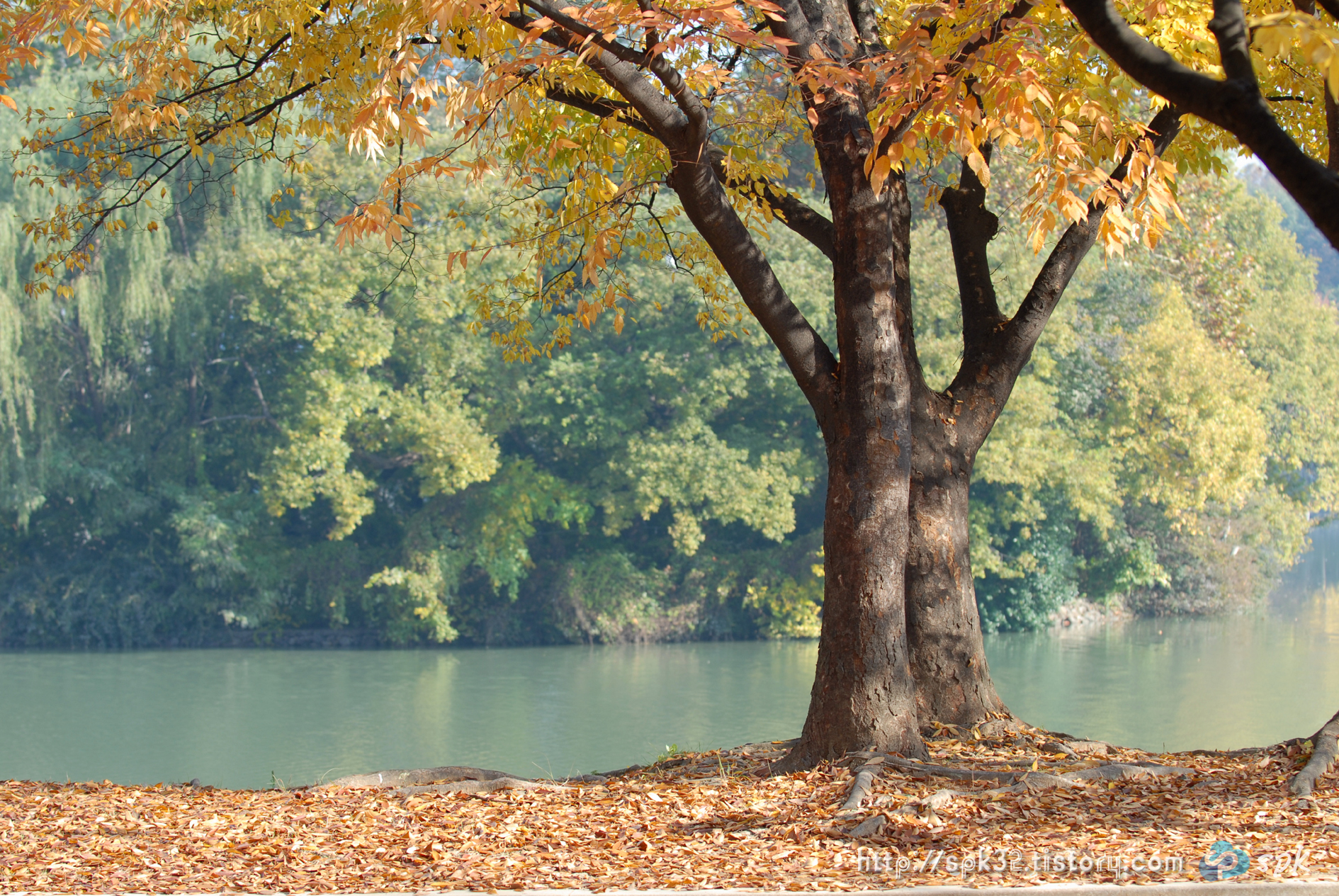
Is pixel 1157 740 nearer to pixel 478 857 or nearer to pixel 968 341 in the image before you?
pixel 968 341

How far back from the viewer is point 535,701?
18.8 meters

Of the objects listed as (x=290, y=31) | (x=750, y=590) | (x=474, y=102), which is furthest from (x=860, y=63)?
(x=750, y=590)

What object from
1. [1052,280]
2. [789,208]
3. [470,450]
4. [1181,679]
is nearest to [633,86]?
[789,208]

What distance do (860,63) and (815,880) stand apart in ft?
13.2

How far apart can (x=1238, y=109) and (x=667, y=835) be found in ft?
9.79

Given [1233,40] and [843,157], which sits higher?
[843,157]

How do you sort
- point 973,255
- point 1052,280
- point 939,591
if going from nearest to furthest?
point 939,591 → point 1052,280 → point 973,255

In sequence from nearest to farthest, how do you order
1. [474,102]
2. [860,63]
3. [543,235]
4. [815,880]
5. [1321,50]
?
[1321,50]
[815,880]
[474,102]
[860,63]
[543,235]

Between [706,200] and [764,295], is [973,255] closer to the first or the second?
[764,295]

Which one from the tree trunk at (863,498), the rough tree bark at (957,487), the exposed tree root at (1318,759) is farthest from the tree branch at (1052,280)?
the exposed tree root at (1318,759)

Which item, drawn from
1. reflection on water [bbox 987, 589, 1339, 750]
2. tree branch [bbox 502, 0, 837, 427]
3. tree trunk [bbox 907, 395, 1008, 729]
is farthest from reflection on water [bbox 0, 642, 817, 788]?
tree branch [bbox 502, 0, 837, 427]

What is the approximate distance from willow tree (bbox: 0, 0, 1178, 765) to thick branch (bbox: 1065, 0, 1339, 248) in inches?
52.1

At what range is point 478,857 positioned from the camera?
4.10 m

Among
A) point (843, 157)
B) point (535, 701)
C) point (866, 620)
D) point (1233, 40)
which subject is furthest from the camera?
point (535, 701)
